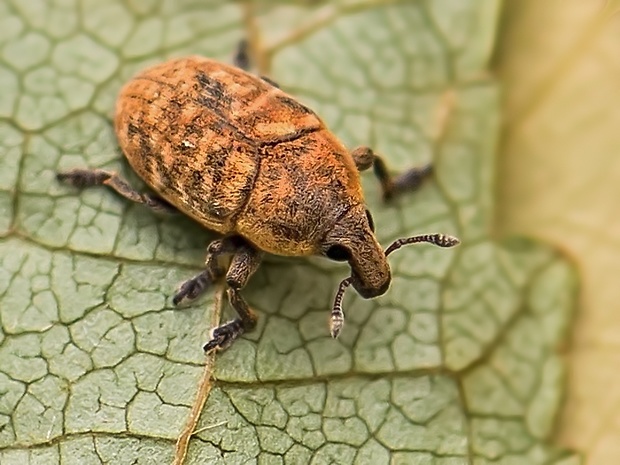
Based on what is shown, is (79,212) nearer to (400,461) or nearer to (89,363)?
(89,363)

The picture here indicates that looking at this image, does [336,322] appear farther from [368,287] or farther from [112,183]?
[112,183]

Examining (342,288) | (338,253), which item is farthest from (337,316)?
(338,253)

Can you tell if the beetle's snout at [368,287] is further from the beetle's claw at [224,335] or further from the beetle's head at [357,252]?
the beetle's claw at [224,335]

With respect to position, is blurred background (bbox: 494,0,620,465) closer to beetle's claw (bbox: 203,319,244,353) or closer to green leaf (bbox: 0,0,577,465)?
green leaf (bbox: 0,0,577,465)

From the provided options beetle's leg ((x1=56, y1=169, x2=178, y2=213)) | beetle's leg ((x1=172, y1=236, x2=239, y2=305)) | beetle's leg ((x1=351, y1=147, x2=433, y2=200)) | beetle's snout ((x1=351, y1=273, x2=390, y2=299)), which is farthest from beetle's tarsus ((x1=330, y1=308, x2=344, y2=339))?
beetle's leg ((x1=56, y1=169, x2=178, y2=213))

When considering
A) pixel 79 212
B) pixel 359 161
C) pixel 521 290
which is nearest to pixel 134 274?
pixel 79 212
